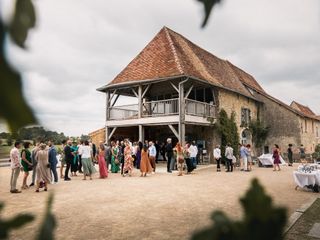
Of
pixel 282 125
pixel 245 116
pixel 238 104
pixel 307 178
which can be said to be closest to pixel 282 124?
pixel 282 125

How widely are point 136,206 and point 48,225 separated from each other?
7260 mm

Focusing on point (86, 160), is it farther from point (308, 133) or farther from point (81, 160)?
point (308, 133)

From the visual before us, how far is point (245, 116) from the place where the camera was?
81.2 feet

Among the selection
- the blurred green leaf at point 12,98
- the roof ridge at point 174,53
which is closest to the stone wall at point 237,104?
the roof ridge at point 174,53

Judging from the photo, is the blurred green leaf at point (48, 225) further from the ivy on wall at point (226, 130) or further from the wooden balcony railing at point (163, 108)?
the ivy on wall at point (226, 130)

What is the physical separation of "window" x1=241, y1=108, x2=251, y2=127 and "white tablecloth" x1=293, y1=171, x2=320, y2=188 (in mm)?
13845

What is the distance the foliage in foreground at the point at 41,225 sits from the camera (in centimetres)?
43

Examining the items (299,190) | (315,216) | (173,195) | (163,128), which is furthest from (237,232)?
(163,128)

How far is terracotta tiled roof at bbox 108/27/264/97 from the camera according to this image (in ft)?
62.6

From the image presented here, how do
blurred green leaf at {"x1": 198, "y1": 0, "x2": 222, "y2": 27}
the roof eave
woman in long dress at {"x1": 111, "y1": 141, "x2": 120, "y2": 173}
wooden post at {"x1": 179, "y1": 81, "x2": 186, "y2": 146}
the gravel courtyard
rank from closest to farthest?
1. blurred green leaf at {"x1": 198, "y1": 0, "x2": 222, "y2": 27}
2. the gravel courtyard
3. woman in long dress at {"x1": 111, "y1": 141, "x2": 120, "y2": 173}
4. wooden post at {"x1": 179, "y1": 81, "x2": 186, "y2": 146}
5. the roof eave

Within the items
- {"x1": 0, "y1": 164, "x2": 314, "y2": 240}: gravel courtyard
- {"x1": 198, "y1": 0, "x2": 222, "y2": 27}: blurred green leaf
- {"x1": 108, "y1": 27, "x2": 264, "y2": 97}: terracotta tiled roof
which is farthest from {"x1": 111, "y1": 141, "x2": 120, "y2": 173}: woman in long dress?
{"x1": 198, "y1": 0, "x2": 222, "y2": 27}: blurred green leaf

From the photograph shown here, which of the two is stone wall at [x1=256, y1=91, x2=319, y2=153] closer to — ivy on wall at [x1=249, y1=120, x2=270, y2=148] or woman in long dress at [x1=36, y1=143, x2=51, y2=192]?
ivy on wall at [x1=249, y1=120, x2=270, y2=148]

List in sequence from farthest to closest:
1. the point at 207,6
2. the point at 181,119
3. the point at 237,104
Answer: the point at 237,104
the point at 181,119
the point at 207,6

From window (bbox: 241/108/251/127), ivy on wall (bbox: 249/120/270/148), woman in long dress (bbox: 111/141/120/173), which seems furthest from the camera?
ivy on wall (bbox: 249/120/270/148)
